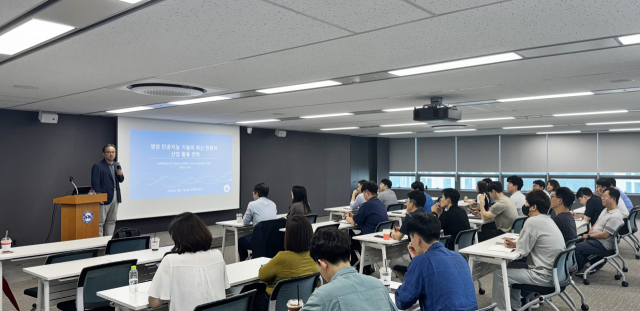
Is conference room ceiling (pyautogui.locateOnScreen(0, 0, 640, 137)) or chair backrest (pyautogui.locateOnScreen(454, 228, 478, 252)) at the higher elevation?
conference room ceiling (pyautogui.locateOnScreen(0, 0, 640, 137))

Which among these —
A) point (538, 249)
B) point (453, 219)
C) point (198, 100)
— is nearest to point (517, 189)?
point (453, 219)

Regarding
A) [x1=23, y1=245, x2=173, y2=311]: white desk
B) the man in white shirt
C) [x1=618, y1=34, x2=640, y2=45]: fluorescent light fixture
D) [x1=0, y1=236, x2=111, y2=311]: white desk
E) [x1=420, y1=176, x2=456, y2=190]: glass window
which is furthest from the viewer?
[x1=420, y1=176, x2=456, y2=190]: glass window

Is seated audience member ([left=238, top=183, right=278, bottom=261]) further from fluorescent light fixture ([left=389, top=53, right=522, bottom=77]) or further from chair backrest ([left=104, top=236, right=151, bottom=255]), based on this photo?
fluorescent light fixture ([left=389, top=53, right=522, bottom=77])

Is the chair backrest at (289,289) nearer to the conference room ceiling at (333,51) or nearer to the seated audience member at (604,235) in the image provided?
the conference room ceiling at (333,51)

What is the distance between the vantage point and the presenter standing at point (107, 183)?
6480 millimetres

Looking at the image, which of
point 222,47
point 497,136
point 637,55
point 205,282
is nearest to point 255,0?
point 222,47

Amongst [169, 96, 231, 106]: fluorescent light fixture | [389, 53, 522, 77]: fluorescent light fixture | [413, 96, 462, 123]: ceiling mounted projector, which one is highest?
[169, 96, 231, 106]: fluorescent light fixture

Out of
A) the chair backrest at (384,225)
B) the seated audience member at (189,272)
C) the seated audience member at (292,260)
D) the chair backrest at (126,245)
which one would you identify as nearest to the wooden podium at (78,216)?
the chair backrest at (126,245)

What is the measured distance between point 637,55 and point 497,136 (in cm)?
1074

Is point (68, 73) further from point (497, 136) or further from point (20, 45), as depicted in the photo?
point (497, 136)

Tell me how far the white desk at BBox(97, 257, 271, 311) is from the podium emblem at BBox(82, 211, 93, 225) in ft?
10.3

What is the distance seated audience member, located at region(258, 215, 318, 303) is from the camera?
3219 millimetres

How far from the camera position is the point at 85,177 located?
8164 mm

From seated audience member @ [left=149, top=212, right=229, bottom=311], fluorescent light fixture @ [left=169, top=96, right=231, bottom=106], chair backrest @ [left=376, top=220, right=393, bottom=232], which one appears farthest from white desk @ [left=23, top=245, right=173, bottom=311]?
chair backrest @ [left=376, top=220, right=393, bottom=232]
